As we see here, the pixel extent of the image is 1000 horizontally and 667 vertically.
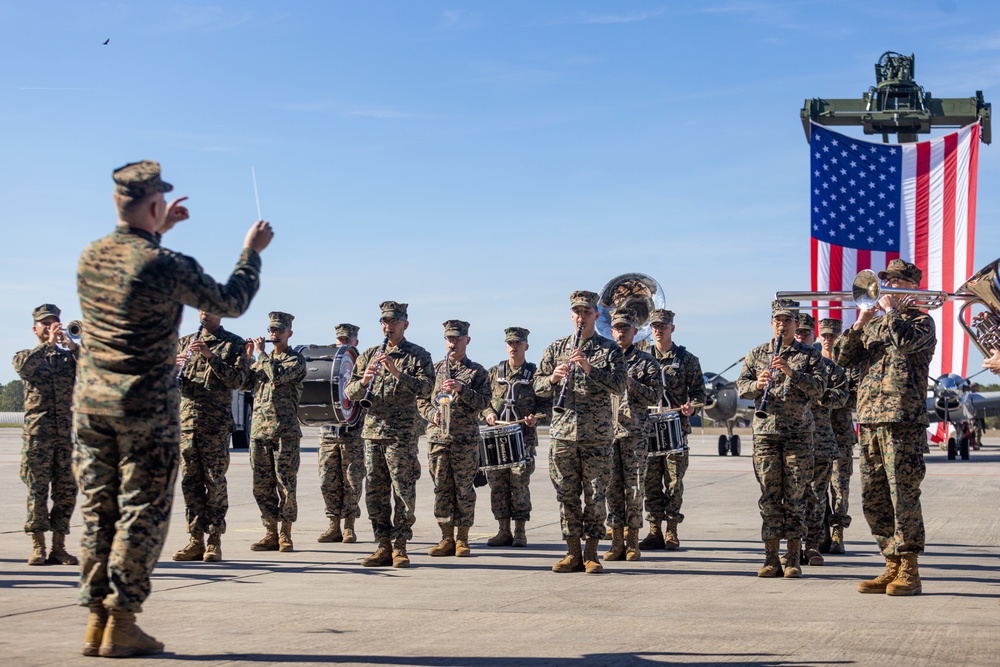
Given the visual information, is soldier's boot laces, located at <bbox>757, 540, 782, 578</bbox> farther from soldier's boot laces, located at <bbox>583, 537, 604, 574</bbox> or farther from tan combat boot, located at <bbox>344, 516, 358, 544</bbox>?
tan combat boot, located at <bbox>344, 516, 358, 544</bbox>

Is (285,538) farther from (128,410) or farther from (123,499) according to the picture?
(128,410)

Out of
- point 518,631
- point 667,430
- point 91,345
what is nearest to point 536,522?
point 667,430

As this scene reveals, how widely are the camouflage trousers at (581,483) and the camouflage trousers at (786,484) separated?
1.38 meters

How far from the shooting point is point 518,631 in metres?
6.95

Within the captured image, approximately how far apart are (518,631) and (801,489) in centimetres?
394

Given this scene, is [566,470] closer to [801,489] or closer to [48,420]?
[801,489]

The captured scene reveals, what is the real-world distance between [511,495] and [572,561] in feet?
9.08

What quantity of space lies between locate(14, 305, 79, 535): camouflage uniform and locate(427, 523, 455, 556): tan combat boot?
349cm

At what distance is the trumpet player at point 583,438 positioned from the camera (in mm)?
10297

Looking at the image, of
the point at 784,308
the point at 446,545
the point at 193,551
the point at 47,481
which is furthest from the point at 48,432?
the point at 784,308

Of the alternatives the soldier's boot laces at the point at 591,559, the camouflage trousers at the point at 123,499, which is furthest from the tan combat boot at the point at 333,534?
the camouflage trousers at the point at 123,499

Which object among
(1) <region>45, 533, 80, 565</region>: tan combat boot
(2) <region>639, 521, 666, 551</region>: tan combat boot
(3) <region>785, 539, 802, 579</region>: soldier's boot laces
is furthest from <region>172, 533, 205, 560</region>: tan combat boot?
(3) <region>785, 539, 802, 579</region>: soldier's boot laces

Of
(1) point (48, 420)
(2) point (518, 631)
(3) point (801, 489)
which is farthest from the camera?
(1) point (48, 420)

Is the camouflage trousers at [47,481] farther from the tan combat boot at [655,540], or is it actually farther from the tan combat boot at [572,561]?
the tan combat boot at [655,540]
